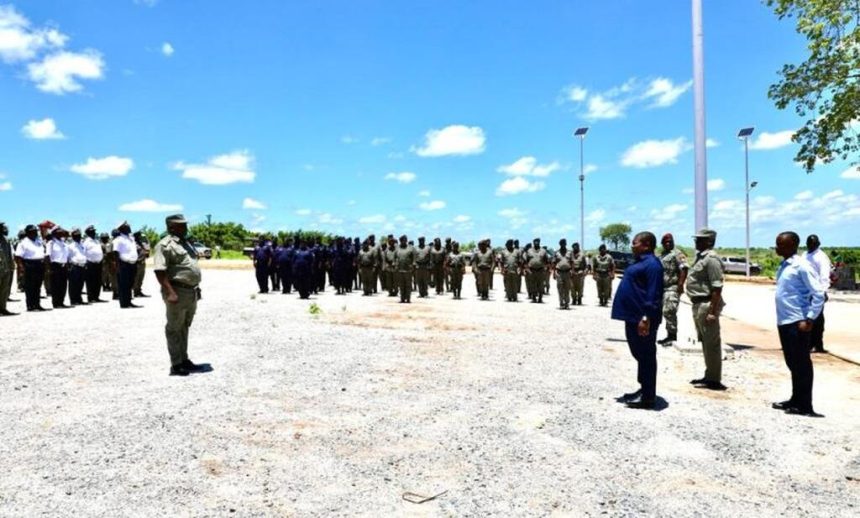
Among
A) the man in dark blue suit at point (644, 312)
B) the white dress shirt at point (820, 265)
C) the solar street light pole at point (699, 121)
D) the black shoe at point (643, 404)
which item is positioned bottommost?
the black shoe at point (643, 404)

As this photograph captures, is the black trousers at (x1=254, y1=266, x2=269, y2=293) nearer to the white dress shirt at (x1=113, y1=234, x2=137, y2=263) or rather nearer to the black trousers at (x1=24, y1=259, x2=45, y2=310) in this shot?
the white dress shirt at (x1=113, y1=234, x2=137, y2=263)

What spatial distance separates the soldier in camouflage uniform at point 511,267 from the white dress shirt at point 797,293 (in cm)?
1206

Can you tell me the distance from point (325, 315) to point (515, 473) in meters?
9.14

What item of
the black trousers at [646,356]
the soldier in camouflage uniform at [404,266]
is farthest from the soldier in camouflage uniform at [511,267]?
the black trousers at [646,356]

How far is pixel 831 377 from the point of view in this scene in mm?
7852

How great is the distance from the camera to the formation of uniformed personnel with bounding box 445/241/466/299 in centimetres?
1950

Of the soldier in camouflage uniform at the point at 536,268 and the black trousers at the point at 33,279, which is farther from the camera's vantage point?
the soldier in camouflage uniform at the point at 536,268

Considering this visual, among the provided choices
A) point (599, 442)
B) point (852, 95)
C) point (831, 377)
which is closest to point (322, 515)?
point (599, 442)

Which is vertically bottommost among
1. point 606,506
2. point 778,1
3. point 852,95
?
point 606,506

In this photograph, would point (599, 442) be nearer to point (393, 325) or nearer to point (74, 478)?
point (74, 478)

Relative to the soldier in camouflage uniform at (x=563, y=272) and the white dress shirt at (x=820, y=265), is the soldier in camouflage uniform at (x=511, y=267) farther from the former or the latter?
the white dress shirt at (x=820, y=265)

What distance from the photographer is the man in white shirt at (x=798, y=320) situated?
588 centimetres

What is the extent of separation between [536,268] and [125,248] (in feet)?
35.7

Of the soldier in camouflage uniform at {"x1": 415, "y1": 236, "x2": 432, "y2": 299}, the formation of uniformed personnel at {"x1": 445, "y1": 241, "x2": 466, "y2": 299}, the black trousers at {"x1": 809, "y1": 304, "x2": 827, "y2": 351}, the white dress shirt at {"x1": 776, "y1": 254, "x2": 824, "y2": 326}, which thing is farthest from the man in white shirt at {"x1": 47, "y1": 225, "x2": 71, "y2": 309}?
the black trousers at {"x1": 809, "y1": 304, "x2": 827, "y2": 351}
